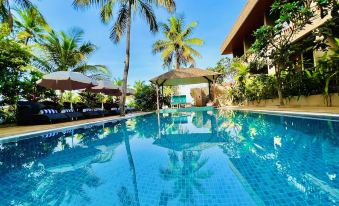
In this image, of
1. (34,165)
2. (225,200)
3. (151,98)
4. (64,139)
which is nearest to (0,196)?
(34,165)

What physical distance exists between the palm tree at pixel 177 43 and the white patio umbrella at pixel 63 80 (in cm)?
1163

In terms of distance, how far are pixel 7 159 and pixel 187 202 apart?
355cm

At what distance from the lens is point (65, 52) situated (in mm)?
16359

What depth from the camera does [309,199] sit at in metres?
1.77

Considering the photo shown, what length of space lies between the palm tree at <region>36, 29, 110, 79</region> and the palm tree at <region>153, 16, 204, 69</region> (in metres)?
6.84

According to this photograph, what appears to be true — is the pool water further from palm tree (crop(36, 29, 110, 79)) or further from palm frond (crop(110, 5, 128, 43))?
palm tree (crop(36, 29, 110, 79))

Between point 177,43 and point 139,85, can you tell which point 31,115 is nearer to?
point 139,85

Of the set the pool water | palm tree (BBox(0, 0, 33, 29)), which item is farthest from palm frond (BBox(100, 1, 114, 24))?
the pool water

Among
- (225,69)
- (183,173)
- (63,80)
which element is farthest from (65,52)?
(183,173)

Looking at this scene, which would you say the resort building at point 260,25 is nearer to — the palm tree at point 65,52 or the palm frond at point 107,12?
the palm frond at point 107,12

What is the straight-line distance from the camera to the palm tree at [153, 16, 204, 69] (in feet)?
69.6

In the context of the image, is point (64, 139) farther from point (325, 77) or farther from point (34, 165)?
point (325, 77)

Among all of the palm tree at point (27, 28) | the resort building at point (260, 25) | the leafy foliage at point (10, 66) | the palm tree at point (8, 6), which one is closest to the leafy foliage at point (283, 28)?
the resort building at point (260, 25)

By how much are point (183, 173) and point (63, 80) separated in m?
9.81
